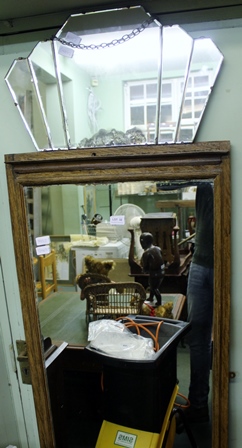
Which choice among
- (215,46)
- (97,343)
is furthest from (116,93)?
(97,343)

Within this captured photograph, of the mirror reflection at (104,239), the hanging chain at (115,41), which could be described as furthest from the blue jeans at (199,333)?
the hanging chain at (115,41)

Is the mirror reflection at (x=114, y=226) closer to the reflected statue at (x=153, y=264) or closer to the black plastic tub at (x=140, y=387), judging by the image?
the reflected statue at (x=153, y=264)

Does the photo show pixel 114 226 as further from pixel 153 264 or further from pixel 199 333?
pixel 199 333

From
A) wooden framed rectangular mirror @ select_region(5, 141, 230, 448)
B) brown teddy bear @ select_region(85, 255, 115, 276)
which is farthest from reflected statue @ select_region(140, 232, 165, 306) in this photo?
wooden framed rectangular mirror @ select_region(5, 141, 230, 448)

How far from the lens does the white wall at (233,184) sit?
2.12ft

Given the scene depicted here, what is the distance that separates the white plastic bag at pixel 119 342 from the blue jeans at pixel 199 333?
0.18m

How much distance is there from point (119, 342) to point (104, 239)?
428mm

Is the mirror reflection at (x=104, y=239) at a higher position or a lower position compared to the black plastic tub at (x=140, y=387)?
higher

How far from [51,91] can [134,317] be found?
3.13ft

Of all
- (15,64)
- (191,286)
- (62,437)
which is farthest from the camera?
(62,437)

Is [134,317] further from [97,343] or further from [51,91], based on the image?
[51,91]

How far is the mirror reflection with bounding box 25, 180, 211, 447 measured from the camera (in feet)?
3.11

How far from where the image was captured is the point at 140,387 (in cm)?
106

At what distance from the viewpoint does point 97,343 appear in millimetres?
1082
